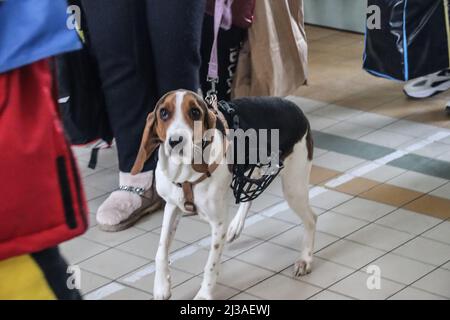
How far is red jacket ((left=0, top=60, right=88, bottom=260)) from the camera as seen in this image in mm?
1187

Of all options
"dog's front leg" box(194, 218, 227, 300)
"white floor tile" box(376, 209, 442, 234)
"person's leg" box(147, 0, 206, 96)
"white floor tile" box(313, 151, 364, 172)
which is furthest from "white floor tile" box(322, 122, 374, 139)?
"dog's front leg" box(194, 218, 227, 300)

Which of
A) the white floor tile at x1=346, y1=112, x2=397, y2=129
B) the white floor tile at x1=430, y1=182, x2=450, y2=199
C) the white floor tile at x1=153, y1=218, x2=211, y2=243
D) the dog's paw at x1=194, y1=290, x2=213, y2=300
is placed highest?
the dog's paw at x1=194, y1=290, x2=213, y2=300

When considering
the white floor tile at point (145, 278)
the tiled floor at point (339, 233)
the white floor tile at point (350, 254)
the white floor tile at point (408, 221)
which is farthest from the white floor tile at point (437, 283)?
the white floor tile at point (145, 278)

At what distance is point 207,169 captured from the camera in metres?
2.48

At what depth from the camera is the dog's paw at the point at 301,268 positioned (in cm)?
284

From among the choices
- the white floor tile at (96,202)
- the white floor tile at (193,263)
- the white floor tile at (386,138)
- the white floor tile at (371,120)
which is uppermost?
the white floor tile at (193,263)

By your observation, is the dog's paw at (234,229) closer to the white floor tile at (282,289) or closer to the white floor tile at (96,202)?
the white floor tile at (282,289)

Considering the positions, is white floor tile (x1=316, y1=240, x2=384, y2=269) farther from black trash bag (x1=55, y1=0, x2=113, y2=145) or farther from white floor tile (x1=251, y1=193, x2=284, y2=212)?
black trash bag (x1=55, y1=0, x2=113, y2=145)

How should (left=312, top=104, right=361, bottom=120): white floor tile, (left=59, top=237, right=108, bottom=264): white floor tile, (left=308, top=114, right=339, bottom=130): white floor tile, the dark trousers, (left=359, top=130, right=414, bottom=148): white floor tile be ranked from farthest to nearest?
(left=312, top=104, right=361, bottom=120): white floor tile
(left=308, top=114, right=339, bottom=130): white floor tile
(left=359, top=130, right=414, bottom=148): white floor tile
the dark trousers
(left=59, top=237, right=108, bottom=264): white floor tile

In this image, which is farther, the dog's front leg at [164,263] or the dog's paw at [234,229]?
the dog's paw at [234,229]

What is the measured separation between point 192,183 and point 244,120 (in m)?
0.28

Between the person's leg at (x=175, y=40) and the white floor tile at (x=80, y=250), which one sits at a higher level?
the person's leg at (x=175, y=40)

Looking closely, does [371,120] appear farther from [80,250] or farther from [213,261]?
[213,261]

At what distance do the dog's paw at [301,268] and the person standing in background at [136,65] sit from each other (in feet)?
2.50
